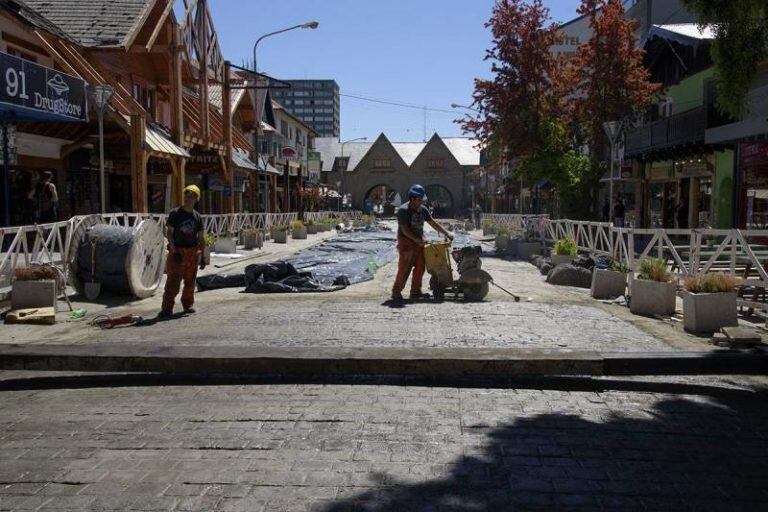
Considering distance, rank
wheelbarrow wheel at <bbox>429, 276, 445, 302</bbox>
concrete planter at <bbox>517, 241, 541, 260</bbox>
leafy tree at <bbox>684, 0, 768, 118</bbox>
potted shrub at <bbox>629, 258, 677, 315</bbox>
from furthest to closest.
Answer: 1. concrete planter at <bbox>517, 241, 541, 260</bbox>
2. wheelbarrow wheel at <bbox>429, 276, 445, 302</bbox>
3. potted shrub at <bbox>629, 258, 677, 315</bbox>
4. leafy tree at <bbox>684, 0, 768, 118</bbox>

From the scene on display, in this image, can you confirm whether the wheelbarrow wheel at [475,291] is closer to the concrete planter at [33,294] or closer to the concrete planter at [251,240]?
the concrete planter at [33,294]

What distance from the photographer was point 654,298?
29.9 feet

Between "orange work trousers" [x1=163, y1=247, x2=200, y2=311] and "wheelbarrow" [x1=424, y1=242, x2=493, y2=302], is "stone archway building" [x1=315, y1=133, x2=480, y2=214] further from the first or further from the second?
"orange work trousers" [x1=163, y1=247, x2=200, y2=311]

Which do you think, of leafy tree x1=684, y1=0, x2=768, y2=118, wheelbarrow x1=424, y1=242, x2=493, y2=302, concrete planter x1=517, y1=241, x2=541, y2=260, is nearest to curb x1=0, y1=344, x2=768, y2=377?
leafy tree x1=684, y1=0, x2=768, y2=118

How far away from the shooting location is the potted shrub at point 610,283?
10680 millimetres

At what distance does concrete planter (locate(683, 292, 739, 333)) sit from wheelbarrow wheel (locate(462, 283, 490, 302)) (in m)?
3.10

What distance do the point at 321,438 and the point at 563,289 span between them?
28.4 ft

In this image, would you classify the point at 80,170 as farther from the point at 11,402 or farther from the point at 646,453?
the point at 646,453

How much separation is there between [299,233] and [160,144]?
32.3ft

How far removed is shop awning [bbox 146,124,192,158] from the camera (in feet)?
59.4

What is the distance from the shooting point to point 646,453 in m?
4.01

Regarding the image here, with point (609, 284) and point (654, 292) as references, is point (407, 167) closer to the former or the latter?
point (609, 284)

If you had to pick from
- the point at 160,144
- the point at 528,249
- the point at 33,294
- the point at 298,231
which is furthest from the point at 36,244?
the point at 298,231

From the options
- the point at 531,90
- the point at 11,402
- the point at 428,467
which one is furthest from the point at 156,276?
the point at 531,90
